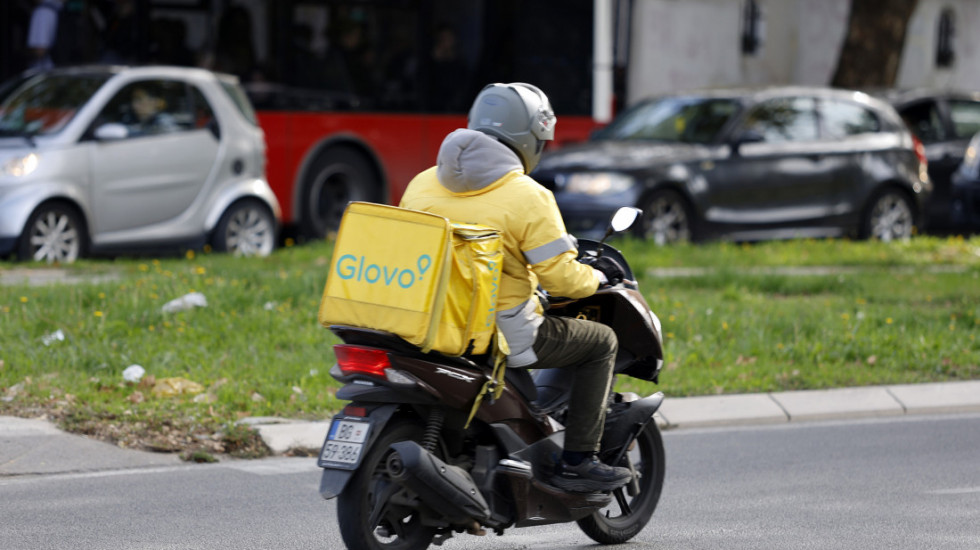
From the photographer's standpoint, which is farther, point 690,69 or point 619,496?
point 690,69

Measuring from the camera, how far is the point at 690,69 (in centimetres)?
2631

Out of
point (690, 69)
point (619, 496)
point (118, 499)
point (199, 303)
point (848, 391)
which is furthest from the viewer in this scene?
point (690, 69)

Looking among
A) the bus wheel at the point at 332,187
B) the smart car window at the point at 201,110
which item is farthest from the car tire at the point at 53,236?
the bus wheel at the point at 332,187

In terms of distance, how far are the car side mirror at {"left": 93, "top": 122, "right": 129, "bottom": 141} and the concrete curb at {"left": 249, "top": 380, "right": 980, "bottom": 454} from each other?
600cm

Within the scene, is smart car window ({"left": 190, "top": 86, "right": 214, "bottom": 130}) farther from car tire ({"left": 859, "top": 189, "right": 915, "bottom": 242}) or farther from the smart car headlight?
car tire ({"left": 859, "top": 189, "right": 915, "bottom": 242})

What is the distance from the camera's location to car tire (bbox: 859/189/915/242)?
16047 mm

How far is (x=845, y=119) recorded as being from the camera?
15953mm

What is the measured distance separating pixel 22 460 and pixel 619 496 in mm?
2796

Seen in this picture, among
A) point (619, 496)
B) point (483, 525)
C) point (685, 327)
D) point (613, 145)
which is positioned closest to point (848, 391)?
point (685, 327)

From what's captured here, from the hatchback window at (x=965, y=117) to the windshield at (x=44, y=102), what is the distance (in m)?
10.2

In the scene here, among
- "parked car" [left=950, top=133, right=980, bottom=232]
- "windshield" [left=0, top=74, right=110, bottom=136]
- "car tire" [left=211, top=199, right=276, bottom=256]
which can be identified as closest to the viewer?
"windshield" [left=0, top=74, right=110, bottom=136]

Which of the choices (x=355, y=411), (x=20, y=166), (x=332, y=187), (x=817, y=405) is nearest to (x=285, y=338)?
(x=817, y=405)

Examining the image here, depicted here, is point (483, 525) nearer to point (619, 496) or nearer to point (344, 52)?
point (619, 496)

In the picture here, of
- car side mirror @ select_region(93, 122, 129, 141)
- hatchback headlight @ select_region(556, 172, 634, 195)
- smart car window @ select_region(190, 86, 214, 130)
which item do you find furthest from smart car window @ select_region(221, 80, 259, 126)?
hatchback headlight @ select_region(556, 172, 634, 195)
